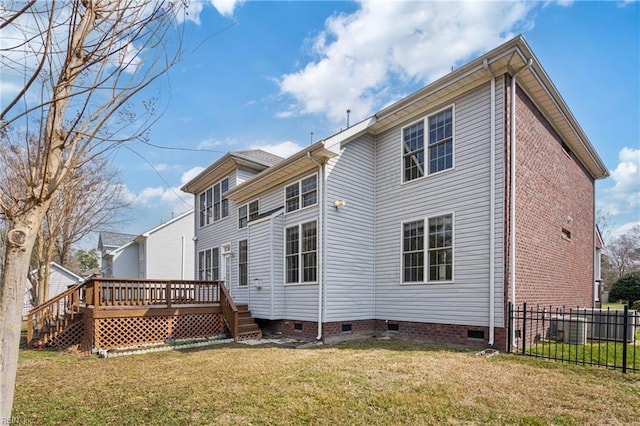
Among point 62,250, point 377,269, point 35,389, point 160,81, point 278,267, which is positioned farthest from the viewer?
point 62,250

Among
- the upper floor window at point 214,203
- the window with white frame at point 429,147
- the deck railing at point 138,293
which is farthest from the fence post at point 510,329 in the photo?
the upper floor window at point 214,203

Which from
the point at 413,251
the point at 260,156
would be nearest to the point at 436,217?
the point at 413,251

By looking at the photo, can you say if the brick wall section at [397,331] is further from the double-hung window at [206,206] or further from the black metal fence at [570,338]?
the double-hung window at [206,206]

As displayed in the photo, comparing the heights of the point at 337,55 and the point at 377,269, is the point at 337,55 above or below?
above

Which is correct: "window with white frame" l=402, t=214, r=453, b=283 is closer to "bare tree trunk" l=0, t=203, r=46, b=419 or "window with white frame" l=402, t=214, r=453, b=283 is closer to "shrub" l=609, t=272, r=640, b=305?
"bare tree trunk" l=0, t=203, r=46, b=419

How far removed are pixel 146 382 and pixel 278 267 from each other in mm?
6039

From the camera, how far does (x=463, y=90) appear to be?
9.05m

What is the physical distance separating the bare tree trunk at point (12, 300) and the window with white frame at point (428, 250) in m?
8.28

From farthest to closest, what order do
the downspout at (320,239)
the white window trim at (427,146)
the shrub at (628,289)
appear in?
1. the shrub at (628,289)
2. the downspout at (320,239)
3. the white window trim at (427,146)

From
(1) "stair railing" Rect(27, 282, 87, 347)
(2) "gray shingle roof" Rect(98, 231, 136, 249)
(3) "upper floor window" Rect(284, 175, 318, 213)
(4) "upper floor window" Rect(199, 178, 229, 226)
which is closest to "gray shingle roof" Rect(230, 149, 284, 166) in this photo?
(4) "upper floor window" Rect(199, 178, 229, 226)

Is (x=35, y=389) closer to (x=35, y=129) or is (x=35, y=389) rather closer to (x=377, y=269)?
(x=35, y=129)

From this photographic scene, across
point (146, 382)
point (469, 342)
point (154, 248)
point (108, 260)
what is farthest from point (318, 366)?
point (108, 260)

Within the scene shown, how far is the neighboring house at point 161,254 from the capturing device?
89.0 ft

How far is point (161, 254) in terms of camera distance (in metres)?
27.5
